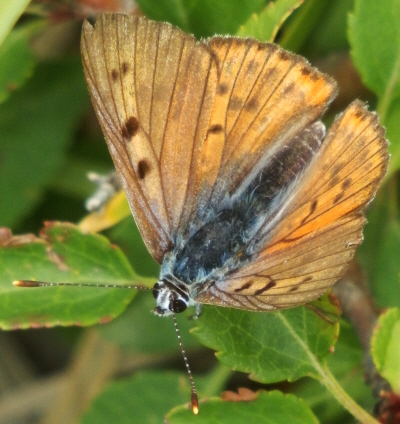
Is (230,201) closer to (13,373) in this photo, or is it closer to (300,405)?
(300,405)

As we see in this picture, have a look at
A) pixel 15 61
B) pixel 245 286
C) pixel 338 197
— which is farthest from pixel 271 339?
pixel 15 61

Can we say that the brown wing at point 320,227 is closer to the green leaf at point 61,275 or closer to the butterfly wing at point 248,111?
the butterfly wing at point 248,111

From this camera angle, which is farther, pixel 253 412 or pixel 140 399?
pixel 140 399

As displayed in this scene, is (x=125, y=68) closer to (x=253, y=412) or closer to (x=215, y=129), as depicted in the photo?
(x=215, y=129)

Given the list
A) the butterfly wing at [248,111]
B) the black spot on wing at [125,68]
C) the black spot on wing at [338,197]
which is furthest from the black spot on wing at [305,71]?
the black spot on wing at [125,68]

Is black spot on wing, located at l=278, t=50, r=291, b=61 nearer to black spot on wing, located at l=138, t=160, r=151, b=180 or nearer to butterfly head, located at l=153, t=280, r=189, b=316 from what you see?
black spot on wing, located at l=138, t=160, r=151, b=180

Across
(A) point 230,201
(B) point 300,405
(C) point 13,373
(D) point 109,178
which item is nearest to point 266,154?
(A) point 230,201
